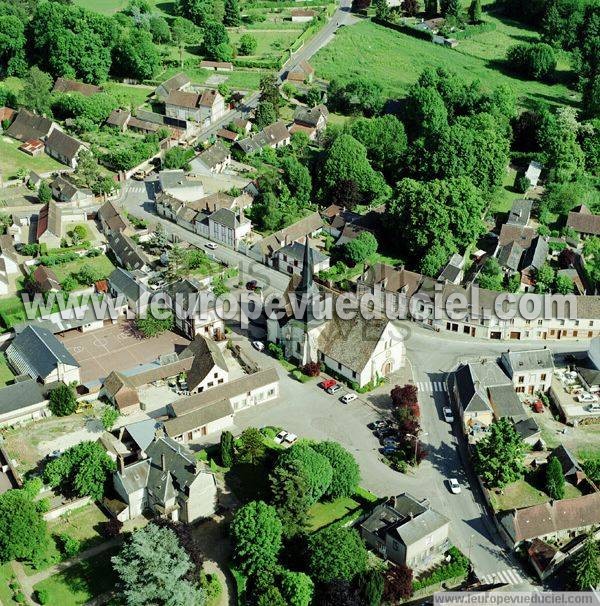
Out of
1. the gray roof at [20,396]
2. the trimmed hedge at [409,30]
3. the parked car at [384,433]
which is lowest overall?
the parked car at [384,433]

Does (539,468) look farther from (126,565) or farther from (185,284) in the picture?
(185,284)

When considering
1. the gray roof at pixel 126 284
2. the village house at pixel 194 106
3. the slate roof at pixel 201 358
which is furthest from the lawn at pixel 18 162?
the slate roof at pixel 201 358

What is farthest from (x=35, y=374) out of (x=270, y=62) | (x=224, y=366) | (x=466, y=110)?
(x=270, y=62)

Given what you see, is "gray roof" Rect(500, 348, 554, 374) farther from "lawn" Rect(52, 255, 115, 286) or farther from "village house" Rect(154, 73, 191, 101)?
"village house" Rect(154, 73, 191, 101)

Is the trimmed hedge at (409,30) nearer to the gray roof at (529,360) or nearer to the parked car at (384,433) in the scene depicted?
the gray roof at (529,360)

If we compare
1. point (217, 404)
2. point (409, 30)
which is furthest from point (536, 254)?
point (409, 30)

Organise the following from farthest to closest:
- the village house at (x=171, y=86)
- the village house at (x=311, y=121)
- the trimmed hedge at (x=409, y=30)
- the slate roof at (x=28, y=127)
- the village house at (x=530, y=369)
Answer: the trimmed hedge at (x=409, y=30), the village house at (x=171, y=86), the village house at (x=311, y=121), the slate roof at (x=28, y=127), the village house at (x=530, y=369)

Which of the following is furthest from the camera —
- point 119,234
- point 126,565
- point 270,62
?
point 270,62
